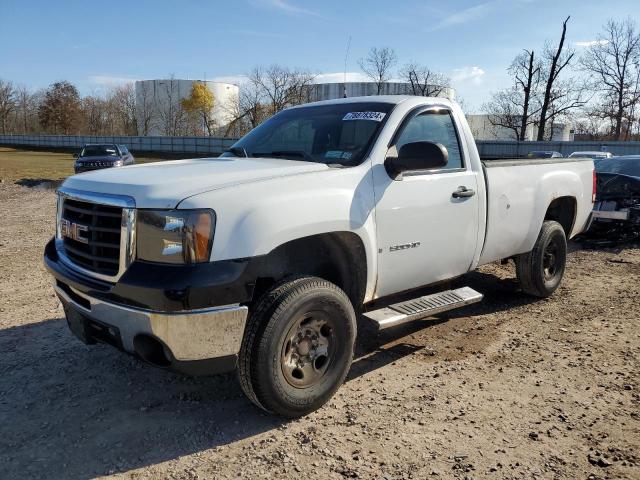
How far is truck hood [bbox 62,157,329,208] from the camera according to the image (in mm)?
2885

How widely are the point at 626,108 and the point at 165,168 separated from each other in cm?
5165

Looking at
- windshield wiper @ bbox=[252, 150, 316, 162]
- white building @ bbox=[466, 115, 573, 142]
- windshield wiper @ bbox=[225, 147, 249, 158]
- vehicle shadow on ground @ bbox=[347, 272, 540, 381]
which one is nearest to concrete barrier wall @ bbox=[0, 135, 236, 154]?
white building @ bbox=[466, 115, 573, 142]

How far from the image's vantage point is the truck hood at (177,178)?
2.88 m

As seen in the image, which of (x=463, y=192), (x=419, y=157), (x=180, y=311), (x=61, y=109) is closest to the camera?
(x=180, y=311)

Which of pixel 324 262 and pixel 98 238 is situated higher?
pixel 98 238

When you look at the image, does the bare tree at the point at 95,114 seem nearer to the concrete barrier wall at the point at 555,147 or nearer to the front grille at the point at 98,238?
the concrete barrier wall at the point at 555,147

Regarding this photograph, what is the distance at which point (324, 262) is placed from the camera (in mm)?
3719

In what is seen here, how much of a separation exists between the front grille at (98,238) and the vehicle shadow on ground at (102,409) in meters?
0.98

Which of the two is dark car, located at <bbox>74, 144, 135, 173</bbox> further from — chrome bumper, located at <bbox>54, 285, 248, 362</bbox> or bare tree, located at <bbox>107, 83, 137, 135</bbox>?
bare tree, located at <bbox>107, 83, 137, 135</bbox>

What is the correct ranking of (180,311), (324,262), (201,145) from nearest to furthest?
(180,311) → (324,262) → (201,145)

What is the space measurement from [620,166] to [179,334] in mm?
10026

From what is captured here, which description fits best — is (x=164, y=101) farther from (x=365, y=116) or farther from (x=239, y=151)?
(x=365, y=116)

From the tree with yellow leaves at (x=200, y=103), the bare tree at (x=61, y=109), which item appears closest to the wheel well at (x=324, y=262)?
the tree with yellow leaves at (x=200, y=103)

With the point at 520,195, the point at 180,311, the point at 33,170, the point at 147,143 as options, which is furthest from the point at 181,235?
the point at 147,143
